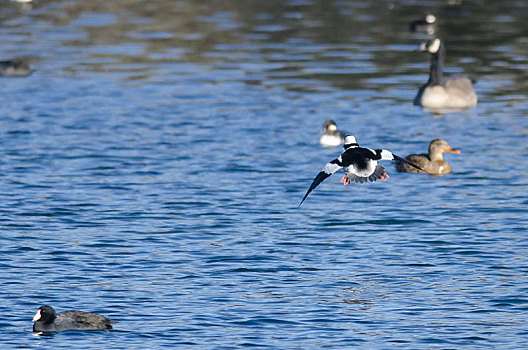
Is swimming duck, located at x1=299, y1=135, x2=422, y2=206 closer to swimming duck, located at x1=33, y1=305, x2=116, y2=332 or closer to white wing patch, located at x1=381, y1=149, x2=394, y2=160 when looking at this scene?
white wing patch, located at x1=381, y1=149, x2=394, y2=160

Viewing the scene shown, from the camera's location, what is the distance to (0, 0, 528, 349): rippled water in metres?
18.1

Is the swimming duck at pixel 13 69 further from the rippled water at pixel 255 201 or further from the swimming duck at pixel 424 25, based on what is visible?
the swimming duck at pixel 424 25

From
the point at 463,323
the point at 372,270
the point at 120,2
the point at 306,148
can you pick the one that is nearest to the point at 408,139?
the point at 306,148

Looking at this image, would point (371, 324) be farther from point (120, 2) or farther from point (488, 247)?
point (120, 2)

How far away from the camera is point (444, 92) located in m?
37.0

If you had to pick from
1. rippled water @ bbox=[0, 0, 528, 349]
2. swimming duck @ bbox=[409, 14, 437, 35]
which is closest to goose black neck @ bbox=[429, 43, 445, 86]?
rippled water @ bbox=[0, 0, 528, 349]

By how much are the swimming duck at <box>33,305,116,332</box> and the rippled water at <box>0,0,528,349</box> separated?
0.18 metres

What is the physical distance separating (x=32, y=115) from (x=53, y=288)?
1660cm

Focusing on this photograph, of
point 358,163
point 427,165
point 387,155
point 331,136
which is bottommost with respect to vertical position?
point 427,165

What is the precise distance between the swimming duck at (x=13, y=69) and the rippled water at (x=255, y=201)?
90 cm

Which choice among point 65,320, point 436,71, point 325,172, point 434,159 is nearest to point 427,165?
point 434,159

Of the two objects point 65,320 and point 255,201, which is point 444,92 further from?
point 65,320

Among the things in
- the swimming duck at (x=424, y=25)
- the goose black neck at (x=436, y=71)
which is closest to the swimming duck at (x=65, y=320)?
the goose black neck at (x=436, y=71)

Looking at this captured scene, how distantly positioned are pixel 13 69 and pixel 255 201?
19.1m
